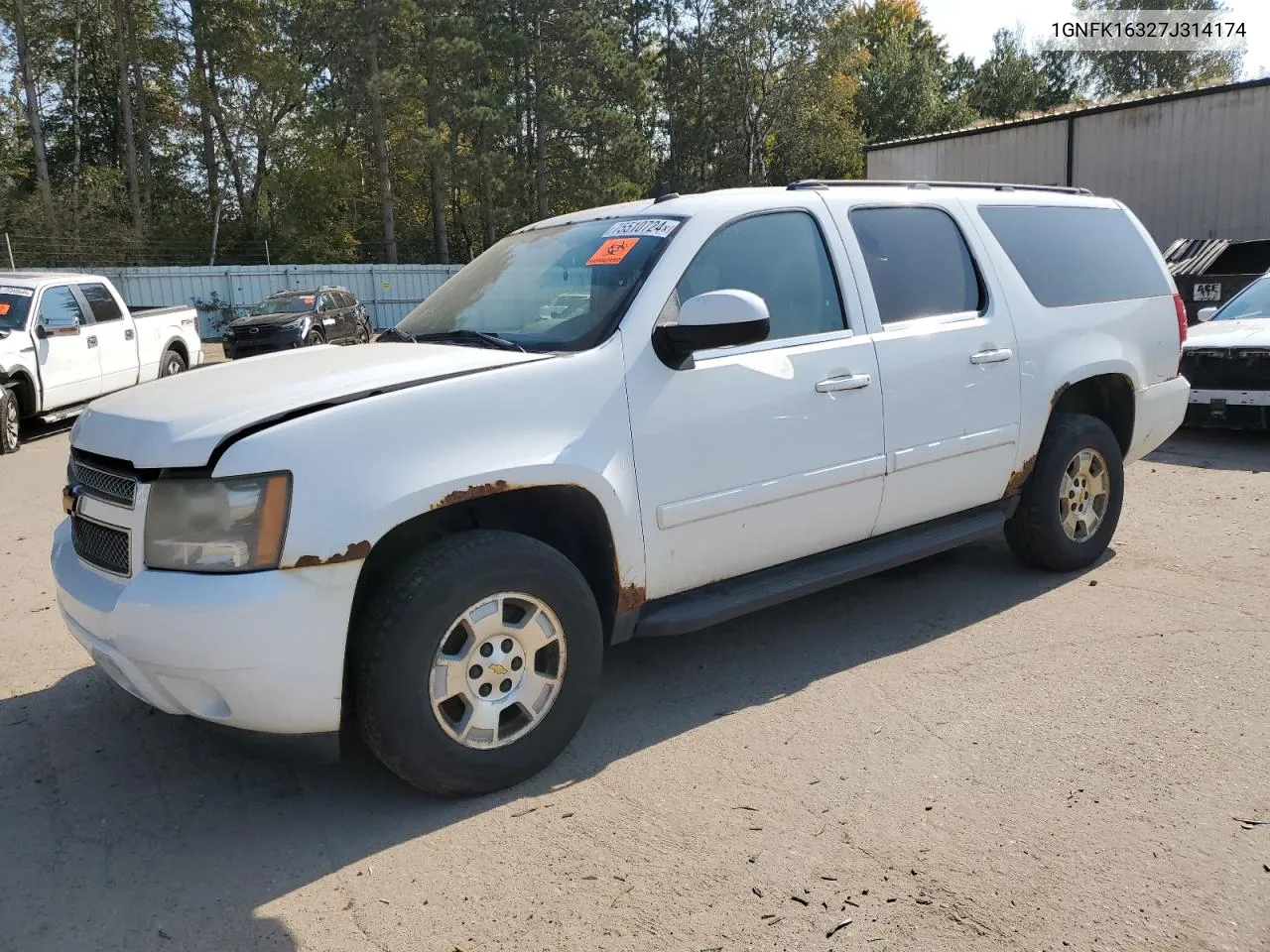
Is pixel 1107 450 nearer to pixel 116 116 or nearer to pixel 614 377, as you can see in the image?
pixel 614 377

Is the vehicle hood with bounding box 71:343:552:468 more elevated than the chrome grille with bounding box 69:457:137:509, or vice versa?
the vehicle hood with bounding box 71:343:552:468

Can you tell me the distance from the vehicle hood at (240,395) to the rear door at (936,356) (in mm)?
1637

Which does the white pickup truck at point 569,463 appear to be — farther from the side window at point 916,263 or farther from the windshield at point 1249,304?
the windshield at point 1249,304

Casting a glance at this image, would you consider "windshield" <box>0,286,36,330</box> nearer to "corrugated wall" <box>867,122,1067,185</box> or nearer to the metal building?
"corrugated wall" <box>867,122,1067,185</box>

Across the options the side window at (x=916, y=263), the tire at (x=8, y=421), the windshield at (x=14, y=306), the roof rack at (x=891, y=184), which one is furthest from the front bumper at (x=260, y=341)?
the side window at (x=916, y=263)

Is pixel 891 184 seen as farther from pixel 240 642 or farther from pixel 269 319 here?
pixel 269 319

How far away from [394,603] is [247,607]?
0.41 metres

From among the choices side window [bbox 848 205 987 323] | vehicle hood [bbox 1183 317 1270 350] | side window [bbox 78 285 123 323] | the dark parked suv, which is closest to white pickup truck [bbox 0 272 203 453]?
side window [bbox 78 285 123 323]

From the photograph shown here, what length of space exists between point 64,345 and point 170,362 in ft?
9.35

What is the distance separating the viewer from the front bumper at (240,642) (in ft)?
9.11

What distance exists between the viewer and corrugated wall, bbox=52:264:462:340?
30.0 m

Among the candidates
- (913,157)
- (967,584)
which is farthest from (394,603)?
(913,157)

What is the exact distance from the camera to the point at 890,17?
216ft

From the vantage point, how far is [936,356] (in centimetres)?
438
